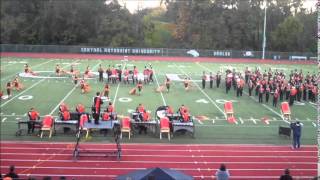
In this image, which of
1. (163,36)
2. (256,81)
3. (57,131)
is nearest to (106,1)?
(163,36)

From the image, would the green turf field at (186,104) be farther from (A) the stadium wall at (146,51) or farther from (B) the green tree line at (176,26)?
(B) the green tree line at (176,26)

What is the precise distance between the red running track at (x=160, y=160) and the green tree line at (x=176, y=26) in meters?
55.5

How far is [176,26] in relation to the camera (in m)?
82.3

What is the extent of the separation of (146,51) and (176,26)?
20.3m

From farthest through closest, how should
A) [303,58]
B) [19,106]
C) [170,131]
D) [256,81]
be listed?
[303,58], [256,81], [19,106], [170,131]

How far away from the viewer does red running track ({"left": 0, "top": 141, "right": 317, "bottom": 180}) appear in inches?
597

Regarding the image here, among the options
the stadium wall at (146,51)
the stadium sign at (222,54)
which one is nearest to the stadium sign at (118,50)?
the stadium wall at (146,51)

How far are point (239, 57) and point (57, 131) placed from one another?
46.3 meters

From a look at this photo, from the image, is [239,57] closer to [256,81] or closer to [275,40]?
[275,40]

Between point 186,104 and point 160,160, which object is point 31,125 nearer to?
point 160,160

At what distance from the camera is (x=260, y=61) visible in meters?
60.3

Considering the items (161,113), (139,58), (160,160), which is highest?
(139,58)

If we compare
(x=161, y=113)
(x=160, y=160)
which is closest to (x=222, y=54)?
(x=161, y=113)

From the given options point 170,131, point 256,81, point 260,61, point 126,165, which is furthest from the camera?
point 260,61
